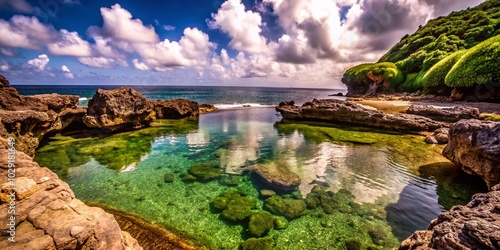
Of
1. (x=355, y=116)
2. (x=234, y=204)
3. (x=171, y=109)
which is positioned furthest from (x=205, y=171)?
(x=171, y=109)

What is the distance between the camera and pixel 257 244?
630 centimetres

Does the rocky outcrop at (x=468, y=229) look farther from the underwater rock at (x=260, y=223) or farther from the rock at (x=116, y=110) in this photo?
the rock at (x=116, y=110)

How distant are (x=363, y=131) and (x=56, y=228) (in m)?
22.8

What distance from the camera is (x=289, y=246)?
20.9ft

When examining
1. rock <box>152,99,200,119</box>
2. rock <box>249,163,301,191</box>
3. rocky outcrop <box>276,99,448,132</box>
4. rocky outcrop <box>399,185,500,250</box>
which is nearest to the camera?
rocky outcrop <box>399,185,500,250</box>

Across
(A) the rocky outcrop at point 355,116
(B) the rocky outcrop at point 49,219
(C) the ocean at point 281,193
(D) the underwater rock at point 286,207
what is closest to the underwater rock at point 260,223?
(C) the ocean at point 281,193

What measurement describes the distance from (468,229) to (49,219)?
7.14 m

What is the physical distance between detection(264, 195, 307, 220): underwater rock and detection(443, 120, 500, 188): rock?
23.3ft

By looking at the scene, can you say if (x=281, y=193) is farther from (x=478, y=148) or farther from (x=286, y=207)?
(x=478, y=148)

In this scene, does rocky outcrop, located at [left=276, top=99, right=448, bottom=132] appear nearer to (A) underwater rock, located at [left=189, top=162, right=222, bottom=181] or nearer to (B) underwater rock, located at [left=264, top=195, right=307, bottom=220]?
(B) underwater rock, located at [left=264, top=195, right=307, bottom=220]

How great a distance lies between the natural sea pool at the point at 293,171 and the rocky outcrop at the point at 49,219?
3.47 meters

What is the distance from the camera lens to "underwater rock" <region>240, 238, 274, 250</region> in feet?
20.4

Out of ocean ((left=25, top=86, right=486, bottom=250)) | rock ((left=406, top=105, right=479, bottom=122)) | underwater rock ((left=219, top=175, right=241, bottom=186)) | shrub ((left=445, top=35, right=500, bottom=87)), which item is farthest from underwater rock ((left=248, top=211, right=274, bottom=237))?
shrub ((left=445, top=35, right=500, bottom=87))

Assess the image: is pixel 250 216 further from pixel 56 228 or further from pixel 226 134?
pixel 226 134
